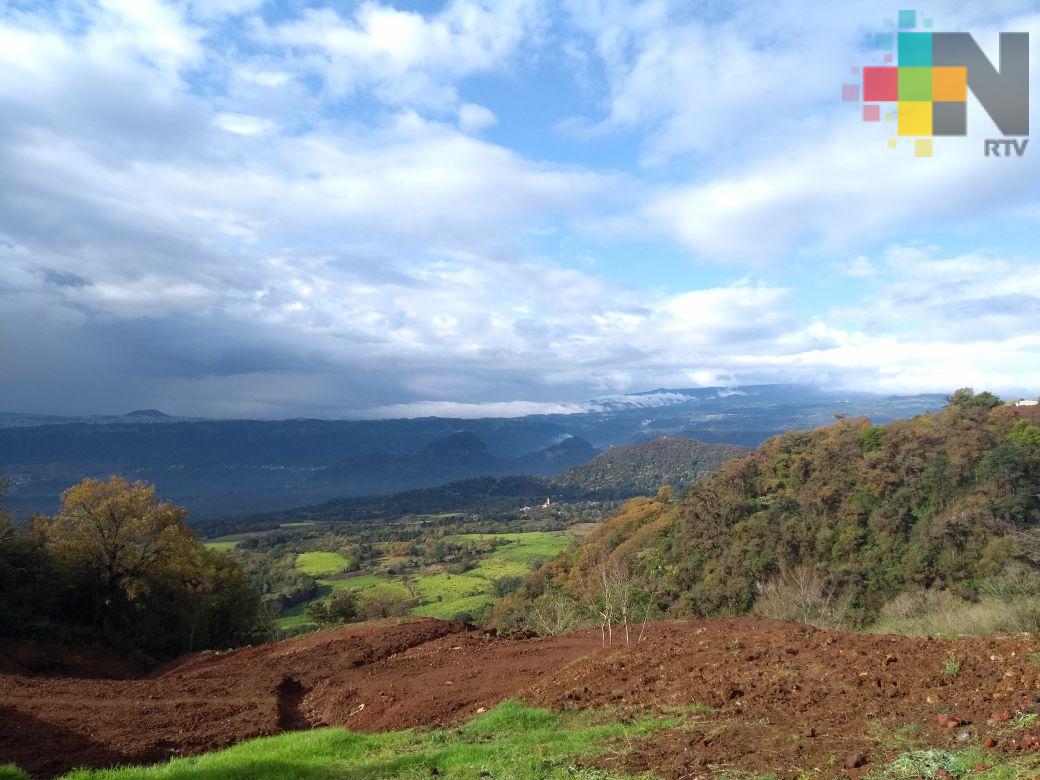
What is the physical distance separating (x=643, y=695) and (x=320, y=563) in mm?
98611

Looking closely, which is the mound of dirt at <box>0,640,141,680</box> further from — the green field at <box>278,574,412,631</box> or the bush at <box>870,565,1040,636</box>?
the green field at <box>278,574,412,631</box>

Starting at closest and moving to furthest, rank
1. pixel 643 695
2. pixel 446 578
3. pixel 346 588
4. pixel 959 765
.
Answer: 1. pixel 959 765
2. pixel 643 695
3. pixel 346 588
4. pixel 446 578

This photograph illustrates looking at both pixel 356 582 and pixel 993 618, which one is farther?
pixel 356 582

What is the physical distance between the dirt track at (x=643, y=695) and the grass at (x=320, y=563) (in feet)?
259

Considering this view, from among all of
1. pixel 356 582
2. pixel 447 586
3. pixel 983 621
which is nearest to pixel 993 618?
pixel 983 621

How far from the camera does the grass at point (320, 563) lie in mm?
92719

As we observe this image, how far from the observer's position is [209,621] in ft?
104

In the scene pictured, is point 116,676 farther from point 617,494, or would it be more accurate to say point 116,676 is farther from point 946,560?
point 617,494

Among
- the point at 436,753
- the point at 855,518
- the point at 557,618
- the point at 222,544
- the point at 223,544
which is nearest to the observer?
the point at 436,753

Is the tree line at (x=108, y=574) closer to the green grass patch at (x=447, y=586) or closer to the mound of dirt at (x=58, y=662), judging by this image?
the mound of dirt at (x=58, y=662)

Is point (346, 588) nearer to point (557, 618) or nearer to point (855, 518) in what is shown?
point (557, 618)

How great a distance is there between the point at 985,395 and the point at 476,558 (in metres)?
78.2

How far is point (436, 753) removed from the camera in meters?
8.62

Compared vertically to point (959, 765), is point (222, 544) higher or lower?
lower
